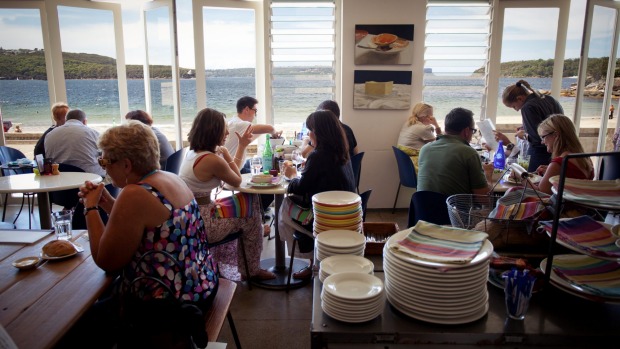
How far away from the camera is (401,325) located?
126 cm

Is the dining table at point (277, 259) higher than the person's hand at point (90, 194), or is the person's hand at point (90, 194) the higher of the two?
the person's hand at point (90, 194)

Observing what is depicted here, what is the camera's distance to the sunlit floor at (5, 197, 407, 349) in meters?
2.71

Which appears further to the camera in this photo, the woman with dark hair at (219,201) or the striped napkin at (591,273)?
the woman with dark hair at (219,201)

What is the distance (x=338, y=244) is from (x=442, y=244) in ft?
1.51

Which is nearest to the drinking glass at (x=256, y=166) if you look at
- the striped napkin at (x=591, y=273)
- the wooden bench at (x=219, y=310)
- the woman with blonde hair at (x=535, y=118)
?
the wooden bench at (x=219, y=310)

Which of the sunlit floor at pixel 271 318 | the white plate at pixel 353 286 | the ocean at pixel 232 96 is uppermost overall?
the ocean at pixel 232 96

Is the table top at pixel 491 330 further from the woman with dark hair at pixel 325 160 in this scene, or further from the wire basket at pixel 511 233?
the woman with dark hair at pixel 325 160

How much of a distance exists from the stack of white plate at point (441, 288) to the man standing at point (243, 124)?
3.25m

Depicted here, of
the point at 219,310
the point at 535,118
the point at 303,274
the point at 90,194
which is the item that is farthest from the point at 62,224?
the point at 535,118

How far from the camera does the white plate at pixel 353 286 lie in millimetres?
1287

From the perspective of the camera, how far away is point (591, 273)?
137 cm

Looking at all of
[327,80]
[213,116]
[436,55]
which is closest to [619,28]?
[436,55]

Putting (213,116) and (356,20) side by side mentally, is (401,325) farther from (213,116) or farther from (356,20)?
(356,20)

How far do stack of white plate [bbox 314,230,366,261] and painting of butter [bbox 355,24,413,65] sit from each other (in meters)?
3.77
